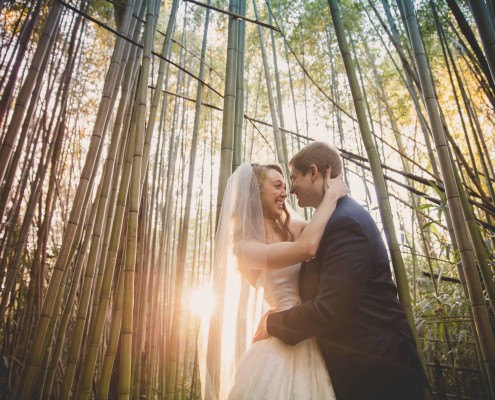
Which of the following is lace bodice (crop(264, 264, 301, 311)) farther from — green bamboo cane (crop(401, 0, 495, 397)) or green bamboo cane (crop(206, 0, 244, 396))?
green bamboo cane (crop(401, 0, 495, 397))

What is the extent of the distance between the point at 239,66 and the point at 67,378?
142cm

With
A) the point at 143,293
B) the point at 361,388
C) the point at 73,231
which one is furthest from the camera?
the point at 143,293

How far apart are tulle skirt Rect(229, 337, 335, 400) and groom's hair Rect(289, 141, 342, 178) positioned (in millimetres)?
590

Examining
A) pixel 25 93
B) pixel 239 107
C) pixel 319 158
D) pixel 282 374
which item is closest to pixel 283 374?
pixel 282 374

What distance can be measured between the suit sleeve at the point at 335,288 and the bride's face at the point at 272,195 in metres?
0.35

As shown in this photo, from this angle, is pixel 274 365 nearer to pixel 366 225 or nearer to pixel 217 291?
pixel 217 291

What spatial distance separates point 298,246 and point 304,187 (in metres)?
0.28

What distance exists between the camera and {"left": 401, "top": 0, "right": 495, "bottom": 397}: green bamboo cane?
982mm

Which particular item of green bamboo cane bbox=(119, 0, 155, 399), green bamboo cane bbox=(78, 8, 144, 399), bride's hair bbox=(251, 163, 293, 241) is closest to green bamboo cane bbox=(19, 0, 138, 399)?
green bamboo cane bbox=(78, 8, 144, 399)

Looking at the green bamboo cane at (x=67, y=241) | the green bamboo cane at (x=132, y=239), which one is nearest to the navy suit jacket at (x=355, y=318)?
the green bamboo cane at (x=132, y=239)

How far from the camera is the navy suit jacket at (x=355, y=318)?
2.78 ft

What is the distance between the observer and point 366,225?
39.1 inches

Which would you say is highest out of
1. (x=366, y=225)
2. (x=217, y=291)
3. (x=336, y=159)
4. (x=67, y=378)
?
(x=336, y=159)

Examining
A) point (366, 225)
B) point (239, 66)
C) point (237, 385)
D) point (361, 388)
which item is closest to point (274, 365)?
point (237, 385)
